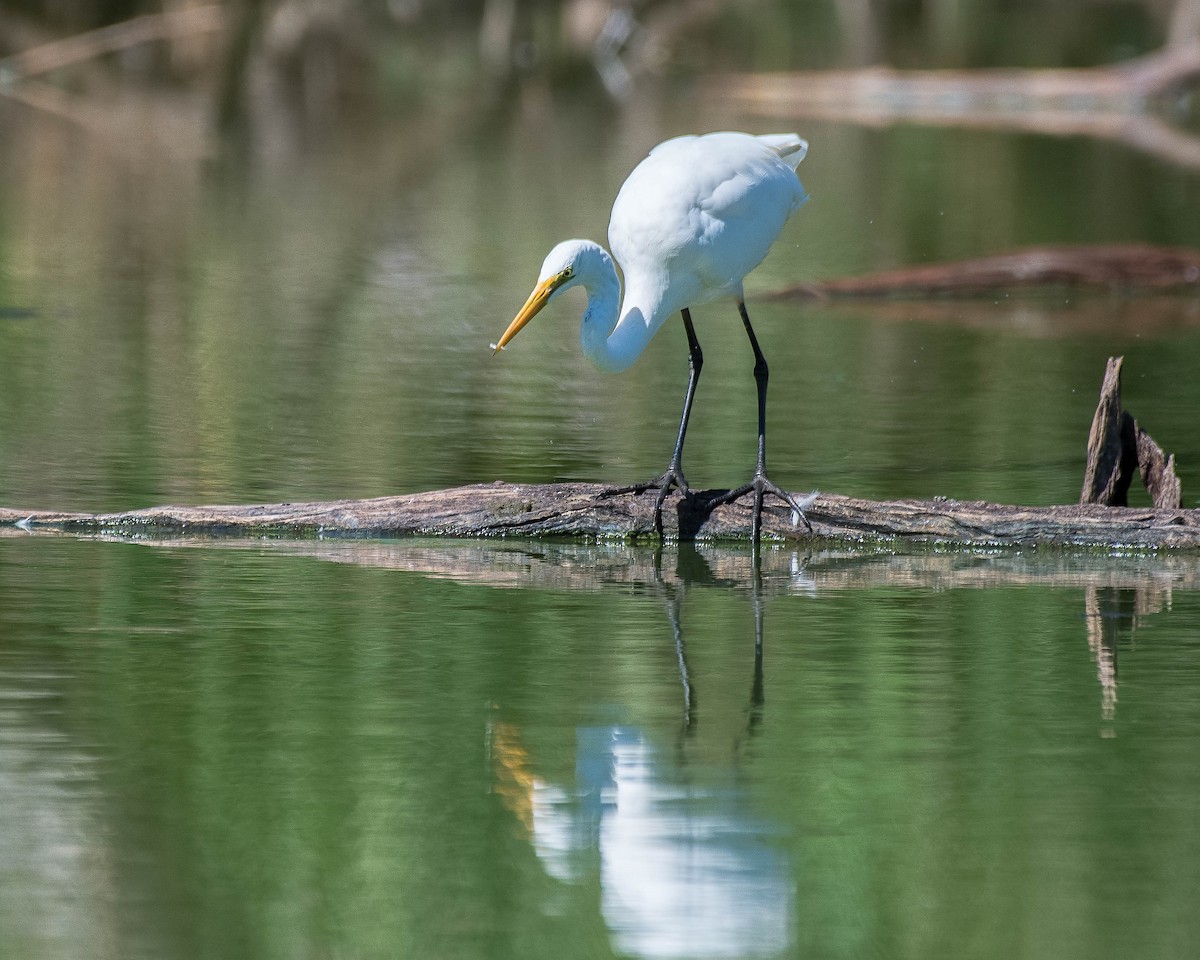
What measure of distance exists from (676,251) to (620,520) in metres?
1.04

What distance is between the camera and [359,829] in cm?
514

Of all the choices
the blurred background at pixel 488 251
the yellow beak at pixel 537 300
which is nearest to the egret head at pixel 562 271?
the yellow beak at pixel 537 300

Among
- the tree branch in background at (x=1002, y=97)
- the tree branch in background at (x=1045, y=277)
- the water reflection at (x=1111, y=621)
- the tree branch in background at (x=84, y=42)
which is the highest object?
the tree branch in background at (x=84, y=42)

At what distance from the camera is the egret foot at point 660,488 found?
329 inches

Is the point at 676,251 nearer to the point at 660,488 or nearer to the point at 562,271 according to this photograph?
the point at 562,271

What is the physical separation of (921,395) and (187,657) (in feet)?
20.5

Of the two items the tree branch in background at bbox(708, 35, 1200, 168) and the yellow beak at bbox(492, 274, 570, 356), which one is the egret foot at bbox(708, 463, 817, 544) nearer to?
the yellow beak at bbox(492, 274, 570, 356)

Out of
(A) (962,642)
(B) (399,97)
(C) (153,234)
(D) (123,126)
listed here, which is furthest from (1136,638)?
(B) (399,97)

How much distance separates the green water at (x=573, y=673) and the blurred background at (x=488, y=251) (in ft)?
0.24

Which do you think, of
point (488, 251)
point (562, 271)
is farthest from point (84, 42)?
point (562, 271)

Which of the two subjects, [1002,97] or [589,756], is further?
[1002,97]

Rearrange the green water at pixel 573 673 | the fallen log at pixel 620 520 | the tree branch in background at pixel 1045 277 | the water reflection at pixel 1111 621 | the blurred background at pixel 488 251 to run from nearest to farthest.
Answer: the green water at pixel 573 673
the water reflection at pixel 1111 621
the fallen log at pixel 620 520
the blurred background at pixel 488 251
the tree branch in background at pixel 1045 277

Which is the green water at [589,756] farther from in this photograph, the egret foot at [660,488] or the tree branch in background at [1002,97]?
the tree branch in background at [1002,97]

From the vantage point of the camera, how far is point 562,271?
7.92m
